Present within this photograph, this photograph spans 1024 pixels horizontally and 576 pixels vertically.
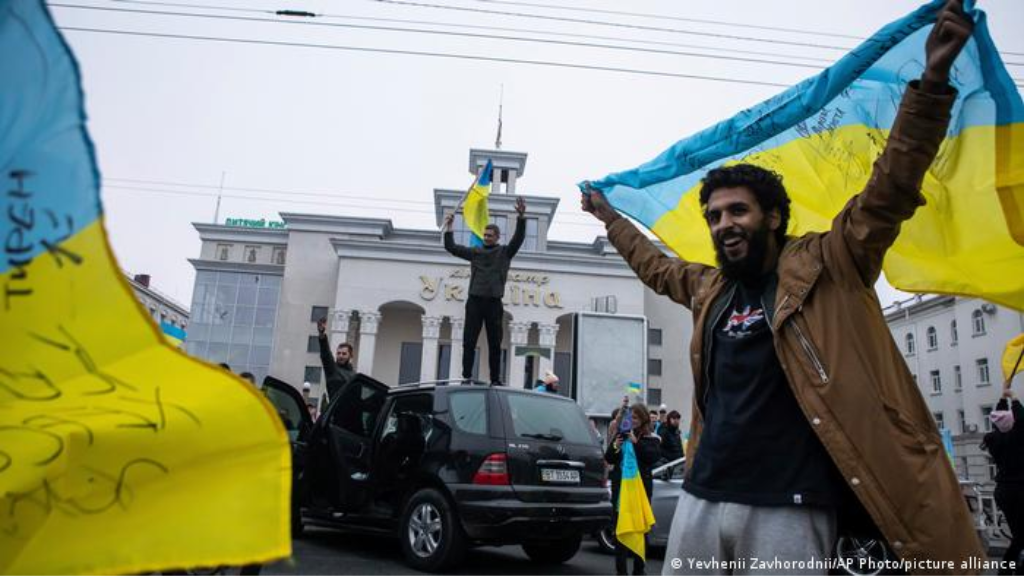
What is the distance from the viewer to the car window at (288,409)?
7.18m

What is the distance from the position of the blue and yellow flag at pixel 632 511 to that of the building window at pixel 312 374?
34694 millimetres

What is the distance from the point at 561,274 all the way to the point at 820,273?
35432 millimetres

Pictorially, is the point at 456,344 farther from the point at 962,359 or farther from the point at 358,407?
the point at 962,359

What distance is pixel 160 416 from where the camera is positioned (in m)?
1.75

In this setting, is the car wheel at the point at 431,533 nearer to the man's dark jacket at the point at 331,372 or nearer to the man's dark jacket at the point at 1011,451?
the man's dark jacket at the point at 331,372

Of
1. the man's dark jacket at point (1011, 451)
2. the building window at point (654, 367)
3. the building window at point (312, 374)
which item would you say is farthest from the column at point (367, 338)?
the man's dark jacket at point (1011, 451)

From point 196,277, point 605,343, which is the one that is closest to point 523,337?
point 605,343

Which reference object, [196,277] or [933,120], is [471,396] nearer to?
[933,120]

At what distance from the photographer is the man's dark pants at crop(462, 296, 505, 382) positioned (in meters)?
8.80

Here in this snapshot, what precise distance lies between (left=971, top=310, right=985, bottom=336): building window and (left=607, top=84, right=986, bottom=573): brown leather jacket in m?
52.8

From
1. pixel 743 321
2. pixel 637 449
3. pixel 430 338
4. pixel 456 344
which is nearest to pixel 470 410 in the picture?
pixel 637 449

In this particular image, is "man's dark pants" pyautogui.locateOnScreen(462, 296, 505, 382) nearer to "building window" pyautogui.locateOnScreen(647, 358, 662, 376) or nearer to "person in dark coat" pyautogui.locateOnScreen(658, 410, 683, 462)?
"person in dark coat" pyautogui.locateOnScreen(658, 410, 683, 462)

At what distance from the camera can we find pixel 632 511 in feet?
24.1

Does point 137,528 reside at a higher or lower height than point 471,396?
lower
